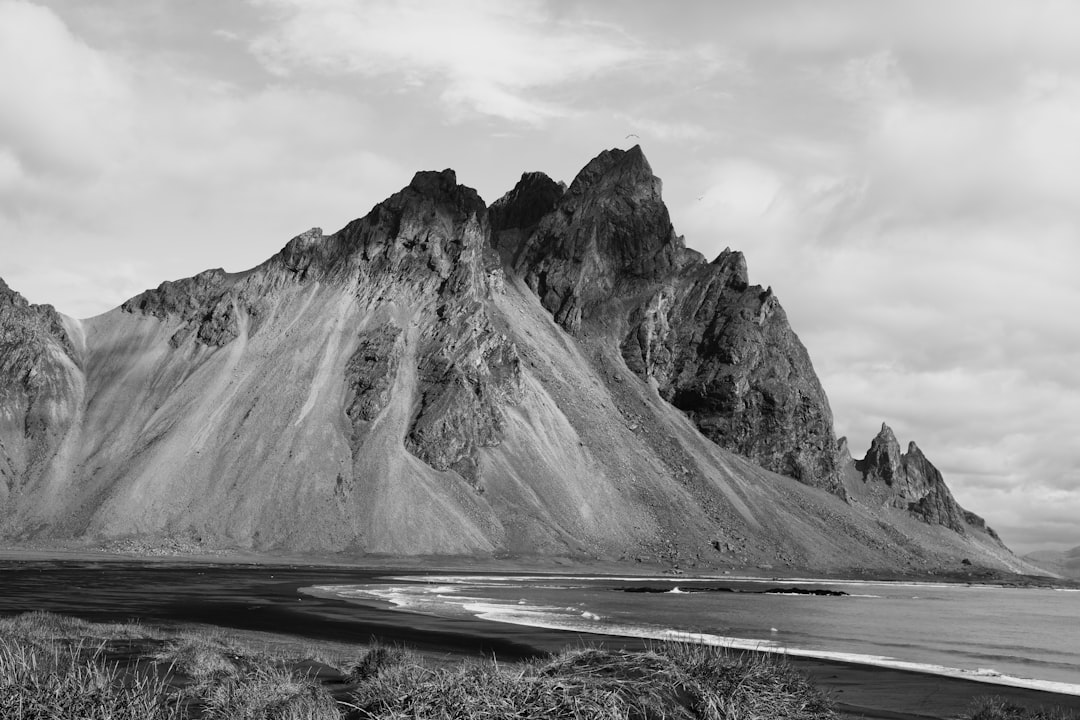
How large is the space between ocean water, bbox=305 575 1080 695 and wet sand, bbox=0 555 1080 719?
2921 millimetres

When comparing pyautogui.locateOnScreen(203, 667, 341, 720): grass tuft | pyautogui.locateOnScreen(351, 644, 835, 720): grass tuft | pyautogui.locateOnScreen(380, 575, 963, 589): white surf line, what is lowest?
pyautogui.locateOnScreen(380, 575, 963, 589): white surf line

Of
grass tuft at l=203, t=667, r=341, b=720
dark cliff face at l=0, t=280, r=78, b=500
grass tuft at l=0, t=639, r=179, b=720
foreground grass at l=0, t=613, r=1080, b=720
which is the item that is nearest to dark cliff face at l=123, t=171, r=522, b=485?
dark cliff face at l=0, t=280, r=78, b=500

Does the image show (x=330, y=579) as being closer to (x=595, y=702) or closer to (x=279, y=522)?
(x=279, y=522)

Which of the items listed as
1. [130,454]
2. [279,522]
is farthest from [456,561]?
[130,454]

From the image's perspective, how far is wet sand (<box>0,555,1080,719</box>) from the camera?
30.7 meters

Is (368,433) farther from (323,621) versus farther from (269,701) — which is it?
(269,701)

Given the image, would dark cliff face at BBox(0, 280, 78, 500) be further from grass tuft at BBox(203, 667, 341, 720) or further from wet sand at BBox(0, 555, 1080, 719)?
grass tuft at BBox(203, 667, 341, 720)

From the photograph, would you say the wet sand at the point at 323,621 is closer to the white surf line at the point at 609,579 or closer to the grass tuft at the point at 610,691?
the grass tuft at the point at 610,691

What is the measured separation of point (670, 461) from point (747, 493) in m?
16.1

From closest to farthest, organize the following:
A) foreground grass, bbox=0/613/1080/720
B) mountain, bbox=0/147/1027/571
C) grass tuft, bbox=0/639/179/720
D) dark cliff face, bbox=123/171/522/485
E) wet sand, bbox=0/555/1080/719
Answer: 1. grass tuft, bbox=0/639/179/720
2. foreground grass, bbox=0/613/1080/720
3. wet sand, bbox=0/555/1080/719
4. mountain, bbox=0/147/1027/571
5. dark cliff face, bbox=123/171/522/485

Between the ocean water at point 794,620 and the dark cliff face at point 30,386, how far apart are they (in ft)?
263

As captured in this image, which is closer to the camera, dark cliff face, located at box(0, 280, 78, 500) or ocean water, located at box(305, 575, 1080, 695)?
ocean water, located at box(305, 575, 1080, 695)

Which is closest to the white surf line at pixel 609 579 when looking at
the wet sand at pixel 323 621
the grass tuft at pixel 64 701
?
the wet sand at pixel 323 621

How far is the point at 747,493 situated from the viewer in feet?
589
